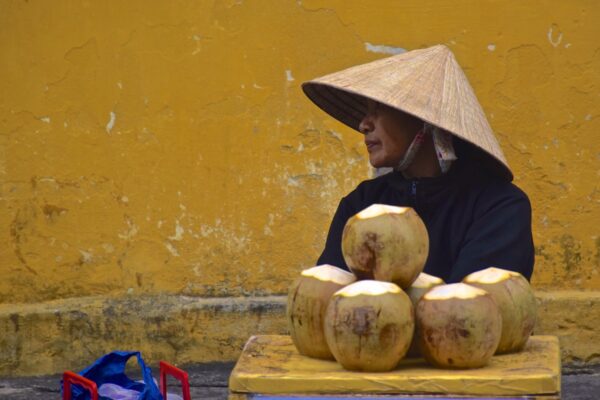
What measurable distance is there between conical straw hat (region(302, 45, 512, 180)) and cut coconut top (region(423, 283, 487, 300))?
743mm

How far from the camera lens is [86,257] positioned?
5.72m

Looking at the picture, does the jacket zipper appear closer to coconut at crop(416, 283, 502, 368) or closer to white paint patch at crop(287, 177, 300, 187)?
coconut at crop(416, 283, 502, 368)

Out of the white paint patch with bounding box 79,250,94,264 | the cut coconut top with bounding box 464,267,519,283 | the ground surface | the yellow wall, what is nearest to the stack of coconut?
the cut coconut top with bounding box 464,267,519,283

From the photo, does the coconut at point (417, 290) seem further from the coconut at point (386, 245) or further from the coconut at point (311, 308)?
the coconut at point (311, 308)

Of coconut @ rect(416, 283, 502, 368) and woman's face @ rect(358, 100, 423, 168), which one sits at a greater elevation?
woman's face @ rect(358, 100, 423, 168)

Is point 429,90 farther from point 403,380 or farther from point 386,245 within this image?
point 403,380

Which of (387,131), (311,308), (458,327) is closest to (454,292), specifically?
(458,327)

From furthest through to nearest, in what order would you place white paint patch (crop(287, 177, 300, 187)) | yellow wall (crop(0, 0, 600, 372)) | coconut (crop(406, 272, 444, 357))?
white paint patch (crop(287, 177, 300, 187))
yellow wall (crop(0, 0, 600, 372))
coconut (crop(406, 272, 444, 357))

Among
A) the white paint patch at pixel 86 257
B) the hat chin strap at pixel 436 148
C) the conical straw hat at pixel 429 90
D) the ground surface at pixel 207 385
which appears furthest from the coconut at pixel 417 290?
the white paint patch at pixel 86 257

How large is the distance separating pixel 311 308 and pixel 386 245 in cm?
20

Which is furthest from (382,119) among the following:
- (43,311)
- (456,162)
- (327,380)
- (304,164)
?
(43,311)

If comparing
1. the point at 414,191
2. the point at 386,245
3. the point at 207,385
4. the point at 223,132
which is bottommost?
the point at 207,385

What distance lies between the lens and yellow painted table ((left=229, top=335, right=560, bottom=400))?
7.90 feet

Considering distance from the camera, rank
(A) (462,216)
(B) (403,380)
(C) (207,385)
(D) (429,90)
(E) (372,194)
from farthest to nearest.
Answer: (C) (207,385) → (E) (372,194) → (A) (462,216) → (D) (429,90) → (B) (403,380)
